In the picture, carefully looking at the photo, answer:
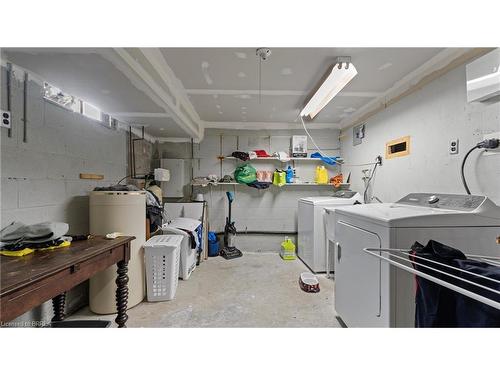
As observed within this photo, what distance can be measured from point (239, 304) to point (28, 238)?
1.80 m

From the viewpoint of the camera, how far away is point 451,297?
0.83 m

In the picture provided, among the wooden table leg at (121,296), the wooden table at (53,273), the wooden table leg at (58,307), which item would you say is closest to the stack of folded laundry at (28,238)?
the wooden table at (53,273)

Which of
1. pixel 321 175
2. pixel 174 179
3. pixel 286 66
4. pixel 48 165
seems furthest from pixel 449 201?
pixel 174 179

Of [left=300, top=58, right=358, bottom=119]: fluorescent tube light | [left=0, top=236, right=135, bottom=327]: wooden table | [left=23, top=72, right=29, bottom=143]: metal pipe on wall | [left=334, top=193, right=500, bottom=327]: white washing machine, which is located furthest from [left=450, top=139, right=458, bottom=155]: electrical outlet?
[left=23, top=72, right=29, bottom=143]: metal pipe on wall

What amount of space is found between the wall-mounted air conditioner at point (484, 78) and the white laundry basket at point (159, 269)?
295cm

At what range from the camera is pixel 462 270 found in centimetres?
75

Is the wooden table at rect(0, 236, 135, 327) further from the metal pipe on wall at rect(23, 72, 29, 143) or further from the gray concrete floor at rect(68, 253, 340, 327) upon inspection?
the metal pipe on wall at rect(23, 72, 29, 143)

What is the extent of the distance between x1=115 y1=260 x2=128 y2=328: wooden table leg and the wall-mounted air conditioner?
310 cm

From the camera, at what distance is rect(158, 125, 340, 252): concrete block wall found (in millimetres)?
3963

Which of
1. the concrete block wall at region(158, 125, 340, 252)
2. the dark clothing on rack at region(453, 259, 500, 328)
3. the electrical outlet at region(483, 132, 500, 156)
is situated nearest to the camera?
the dark clothing on rack at region(453, 259, 500, 328)

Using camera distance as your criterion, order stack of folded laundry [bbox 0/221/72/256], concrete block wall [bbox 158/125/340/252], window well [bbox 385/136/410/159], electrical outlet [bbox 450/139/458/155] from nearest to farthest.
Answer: stack of folded laundry [bbox 0/221/72/256] < electrical outlet [bbox 450/139/458/155] < window well [bbox 385/136/410/159] < concrete block wall [bbox 158/125/340/252]

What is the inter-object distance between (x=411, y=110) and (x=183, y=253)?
320 cm
